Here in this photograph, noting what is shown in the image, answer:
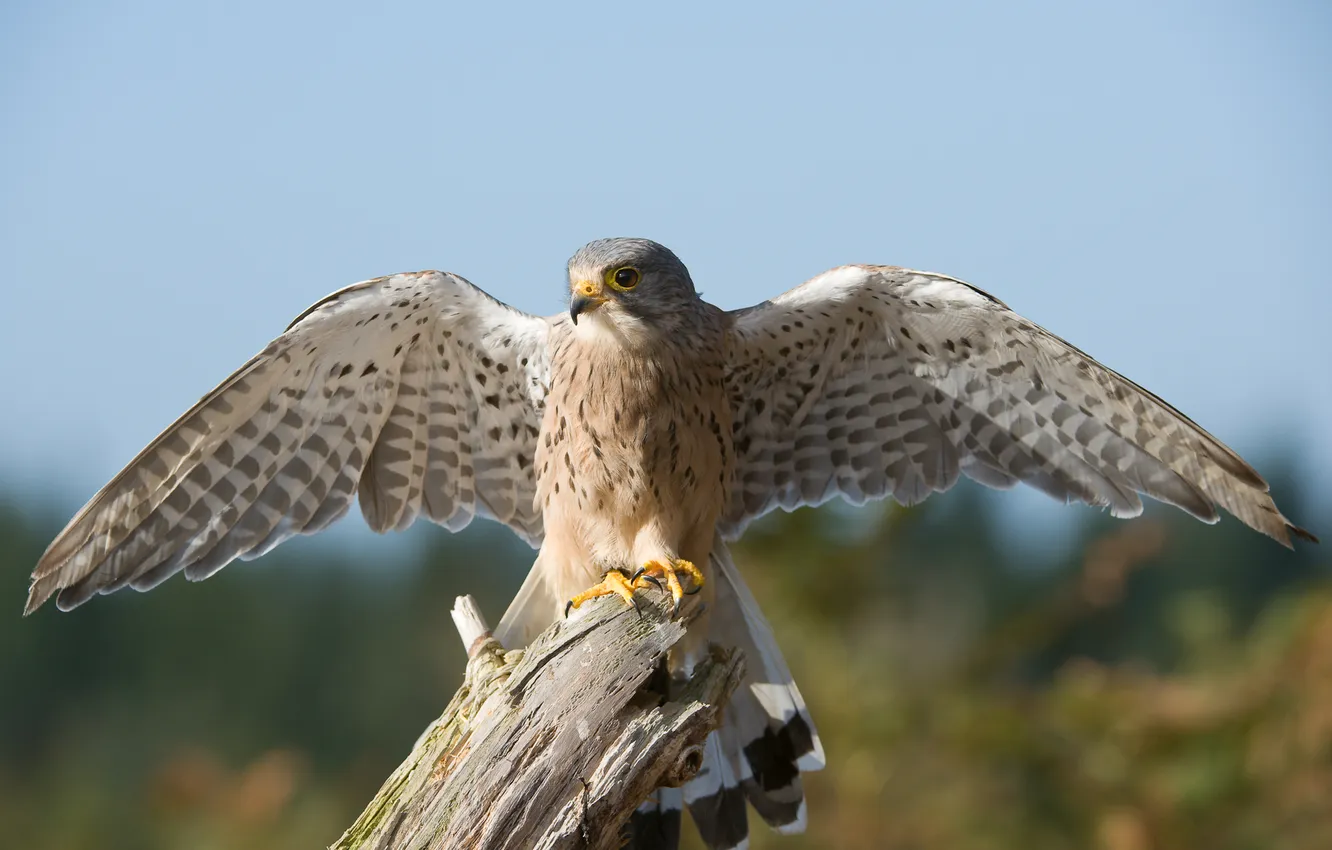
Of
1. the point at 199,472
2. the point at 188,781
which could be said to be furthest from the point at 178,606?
the point at 199,472

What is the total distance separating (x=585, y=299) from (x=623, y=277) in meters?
0.12

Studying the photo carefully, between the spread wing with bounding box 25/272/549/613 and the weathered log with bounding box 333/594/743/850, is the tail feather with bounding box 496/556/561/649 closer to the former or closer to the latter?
the spread wing with bounding box 25/272/549/613

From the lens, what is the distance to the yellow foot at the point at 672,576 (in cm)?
291

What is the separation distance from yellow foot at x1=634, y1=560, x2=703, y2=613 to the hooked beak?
0.65 metres

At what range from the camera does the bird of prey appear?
9.93 ft

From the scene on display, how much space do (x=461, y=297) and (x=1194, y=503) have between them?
6.46ft

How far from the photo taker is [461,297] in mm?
3215

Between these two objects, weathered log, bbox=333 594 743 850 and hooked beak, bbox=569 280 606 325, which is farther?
hooked beak, bbox=569 280 606 325

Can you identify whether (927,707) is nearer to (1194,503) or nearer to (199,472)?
(1194,503)

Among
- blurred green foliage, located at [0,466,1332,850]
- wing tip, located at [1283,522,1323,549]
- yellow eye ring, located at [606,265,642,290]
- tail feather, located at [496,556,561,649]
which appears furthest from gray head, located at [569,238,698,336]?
blurred green foliage, located at [0,466,1332,850]

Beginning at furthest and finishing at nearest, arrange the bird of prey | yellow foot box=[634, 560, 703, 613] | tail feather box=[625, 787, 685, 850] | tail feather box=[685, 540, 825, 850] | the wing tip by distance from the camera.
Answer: tail feather box=[685, 540, 825, 850] → tail feather box=[625, 787, 685, 850] → the bird of prey → yellow foot box=[634, 560, 703, 613] → the wing tip

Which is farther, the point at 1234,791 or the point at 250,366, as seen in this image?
the point at 1234,791

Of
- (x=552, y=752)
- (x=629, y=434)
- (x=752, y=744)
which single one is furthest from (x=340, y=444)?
(x=752, y=744)

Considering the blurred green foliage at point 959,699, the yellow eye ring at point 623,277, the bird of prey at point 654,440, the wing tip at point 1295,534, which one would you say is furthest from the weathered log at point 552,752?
the blurred green foliage at point 959,699
